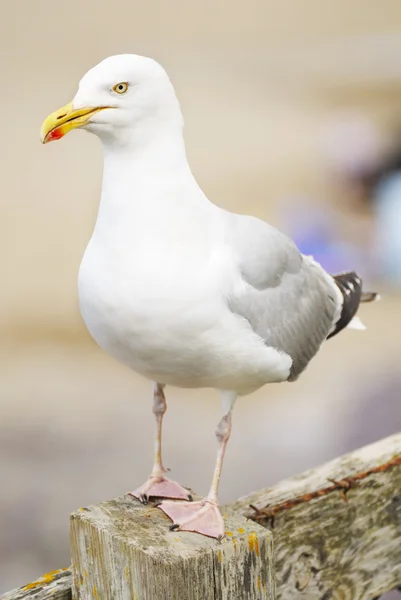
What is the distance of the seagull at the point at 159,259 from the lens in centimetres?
152

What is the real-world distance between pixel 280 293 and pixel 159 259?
0.38 m

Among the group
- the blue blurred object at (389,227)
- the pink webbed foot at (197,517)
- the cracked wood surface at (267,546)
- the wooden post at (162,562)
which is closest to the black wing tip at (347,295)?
the cracked wood surface at (267,546)

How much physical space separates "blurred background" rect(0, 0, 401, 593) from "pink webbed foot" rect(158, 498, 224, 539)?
2.04 m

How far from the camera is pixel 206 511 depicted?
160cm

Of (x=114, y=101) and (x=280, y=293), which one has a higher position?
(x=114, y=101)

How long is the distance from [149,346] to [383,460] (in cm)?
62

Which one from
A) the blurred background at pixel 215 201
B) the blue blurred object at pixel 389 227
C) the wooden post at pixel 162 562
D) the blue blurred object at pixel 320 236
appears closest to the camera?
the wooden post at pixel 162 562

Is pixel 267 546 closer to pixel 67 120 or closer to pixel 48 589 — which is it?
pixel 48 589

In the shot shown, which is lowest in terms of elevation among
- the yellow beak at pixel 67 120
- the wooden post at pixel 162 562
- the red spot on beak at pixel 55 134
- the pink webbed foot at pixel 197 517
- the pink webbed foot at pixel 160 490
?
the wooden post at pixel 162 562

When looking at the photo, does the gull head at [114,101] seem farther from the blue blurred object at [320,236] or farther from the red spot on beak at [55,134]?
the blue blurred object at [320,236]

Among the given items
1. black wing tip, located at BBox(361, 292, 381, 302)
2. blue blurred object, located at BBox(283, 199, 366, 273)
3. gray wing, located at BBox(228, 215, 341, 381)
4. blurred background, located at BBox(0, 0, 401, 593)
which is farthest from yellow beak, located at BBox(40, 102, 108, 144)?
blue blurred object, located at BBox(283, 199, 366, 273)

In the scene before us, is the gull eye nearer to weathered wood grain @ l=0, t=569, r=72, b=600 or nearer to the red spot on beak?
the red spot on beak

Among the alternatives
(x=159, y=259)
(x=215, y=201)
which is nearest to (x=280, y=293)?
(x=159, y=259)

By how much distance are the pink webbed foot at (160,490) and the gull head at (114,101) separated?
63 cm
